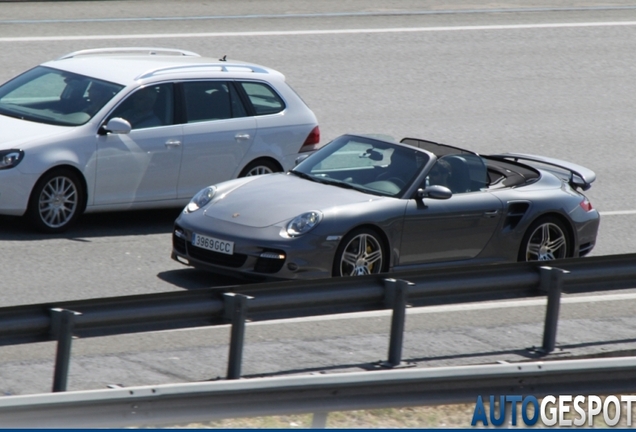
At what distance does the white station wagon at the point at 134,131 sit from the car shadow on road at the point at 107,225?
0.19m

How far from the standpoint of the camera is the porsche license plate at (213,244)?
10.1 meters

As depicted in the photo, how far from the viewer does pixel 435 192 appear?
10.6 m

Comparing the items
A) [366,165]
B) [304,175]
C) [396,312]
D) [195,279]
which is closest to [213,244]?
[195,279]

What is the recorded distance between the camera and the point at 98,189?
12.0m

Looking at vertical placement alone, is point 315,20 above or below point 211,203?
above

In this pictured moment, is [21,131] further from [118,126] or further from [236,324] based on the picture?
[236,324]

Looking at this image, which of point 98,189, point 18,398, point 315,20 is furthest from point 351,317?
point 315,20

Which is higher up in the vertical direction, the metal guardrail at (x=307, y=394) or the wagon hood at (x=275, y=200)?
the wagon hood at (x=275, y=200)

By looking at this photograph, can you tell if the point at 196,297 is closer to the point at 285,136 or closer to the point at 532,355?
the point at 532,355

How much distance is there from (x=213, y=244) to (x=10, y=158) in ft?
8.33

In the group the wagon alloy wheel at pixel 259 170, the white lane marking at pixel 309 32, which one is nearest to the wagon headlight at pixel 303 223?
the wagon alloy wheel at pixel 259 170

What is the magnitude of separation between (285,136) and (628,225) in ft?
13.1

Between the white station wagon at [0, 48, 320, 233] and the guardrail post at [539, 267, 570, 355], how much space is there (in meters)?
5.02

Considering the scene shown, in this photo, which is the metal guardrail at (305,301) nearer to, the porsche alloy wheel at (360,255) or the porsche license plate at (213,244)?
the porsche alloy wheel at (360,255)
